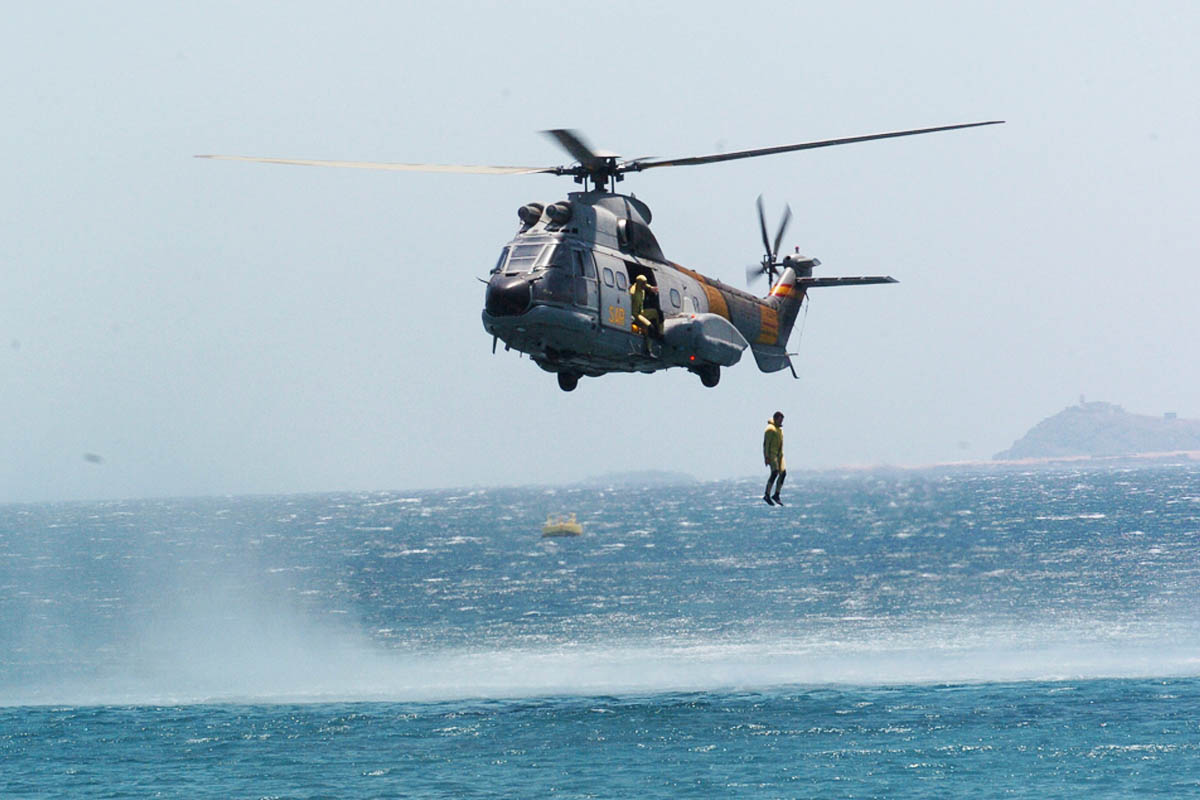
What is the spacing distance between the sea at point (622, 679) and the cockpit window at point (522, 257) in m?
39.5

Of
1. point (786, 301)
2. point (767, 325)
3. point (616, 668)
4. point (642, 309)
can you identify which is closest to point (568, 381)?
point (642, 309)

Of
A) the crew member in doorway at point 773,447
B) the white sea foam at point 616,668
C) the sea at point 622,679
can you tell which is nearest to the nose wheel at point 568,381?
the crew member in doorway at point 773,447

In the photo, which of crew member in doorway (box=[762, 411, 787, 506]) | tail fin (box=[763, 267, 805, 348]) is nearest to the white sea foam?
tail fin (box=[763, 267, 805, 348])

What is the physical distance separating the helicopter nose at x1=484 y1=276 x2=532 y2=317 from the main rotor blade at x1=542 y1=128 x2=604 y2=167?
131 inches

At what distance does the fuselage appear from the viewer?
28.1 m

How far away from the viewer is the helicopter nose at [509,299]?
27.8 meters

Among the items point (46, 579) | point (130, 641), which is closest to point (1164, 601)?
point (130, 641)

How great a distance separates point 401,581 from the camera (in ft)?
489

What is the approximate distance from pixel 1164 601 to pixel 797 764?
65076 mm

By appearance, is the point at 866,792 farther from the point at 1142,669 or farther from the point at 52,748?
the point at 52,748

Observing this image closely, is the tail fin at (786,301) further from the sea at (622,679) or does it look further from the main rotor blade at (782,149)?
the sea at (622,679)

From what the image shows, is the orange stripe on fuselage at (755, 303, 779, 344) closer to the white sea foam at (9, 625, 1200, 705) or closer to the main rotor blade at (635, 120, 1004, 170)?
the main rotor blade at (635, 120, 1004, 170)

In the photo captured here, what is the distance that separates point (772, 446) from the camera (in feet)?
102

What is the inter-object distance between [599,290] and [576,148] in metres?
3.36
